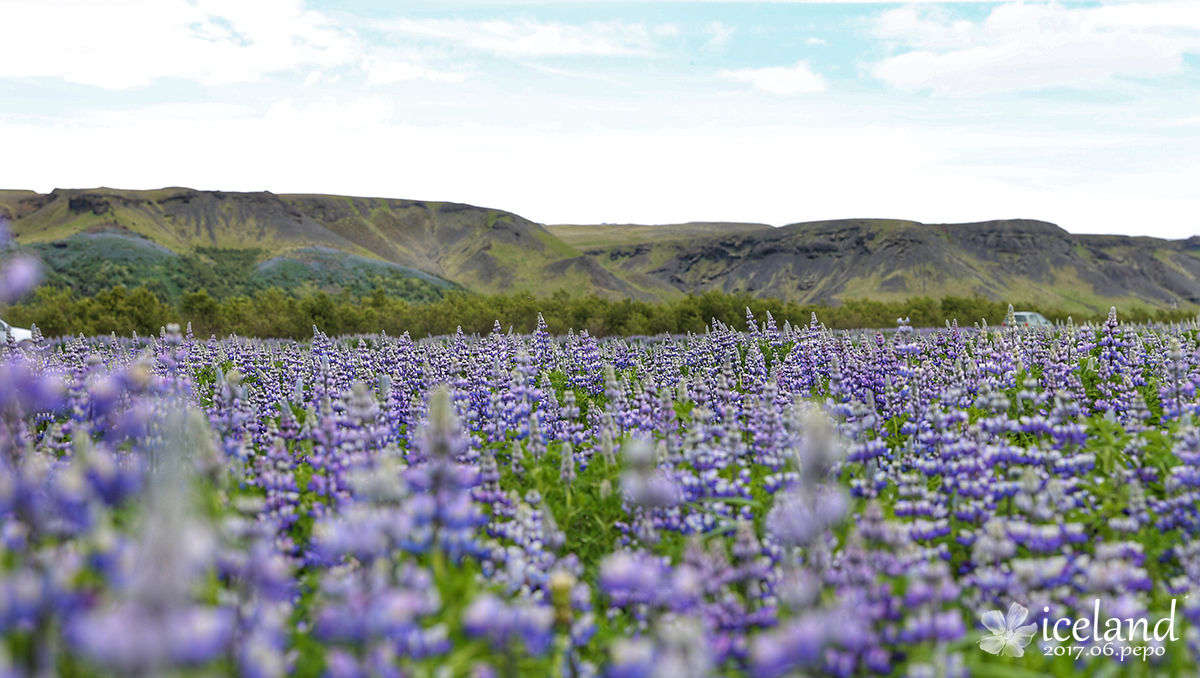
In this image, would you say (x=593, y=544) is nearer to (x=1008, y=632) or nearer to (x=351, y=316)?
(x=1008, y=632)

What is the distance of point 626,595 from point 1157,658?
3015 mm

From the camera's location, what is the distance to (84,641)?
2148 millimetres

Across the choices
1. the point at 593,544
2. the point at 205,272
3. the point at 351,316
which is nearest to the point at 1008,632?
the point at 593,544

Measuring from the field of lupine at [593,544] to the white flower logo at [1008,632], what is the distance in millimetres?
21

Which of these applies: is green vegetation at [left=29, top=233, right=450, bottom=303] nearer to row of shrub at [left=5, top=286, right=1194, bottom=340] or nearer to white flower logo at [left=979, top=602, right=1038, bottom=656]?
row of shrub at [left=5, top=286, right=1194, bottom=340]

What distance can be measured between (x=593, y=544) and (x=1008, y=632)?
136 inches

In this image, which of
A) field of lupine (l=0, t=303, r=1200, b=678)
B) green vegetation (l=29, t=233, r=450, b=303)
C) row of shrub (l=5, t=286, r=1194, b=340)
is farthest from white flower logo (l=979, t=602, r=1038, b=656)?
green vegetation (l=29, t=233, r=450, b=303)

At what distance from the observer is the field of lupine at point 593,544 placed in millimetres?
2777

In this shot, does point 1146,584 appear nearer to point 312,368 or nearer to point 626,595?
point 626,595

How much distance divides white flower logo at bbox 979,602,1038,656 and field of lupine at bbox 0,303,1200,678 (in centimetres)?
2

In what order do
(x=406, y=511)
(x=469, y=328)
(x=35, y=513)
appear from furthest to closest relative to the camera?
(x=469, y=328)
(x=406, y=511)
(x=35, y=513)

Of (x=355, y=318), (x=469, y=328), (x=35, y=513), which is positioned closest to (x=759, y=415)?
(x=35, y=513)

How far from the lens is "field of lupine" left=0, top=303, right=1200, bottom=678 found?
109 inches

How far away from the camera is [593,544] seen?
21.8 feet
